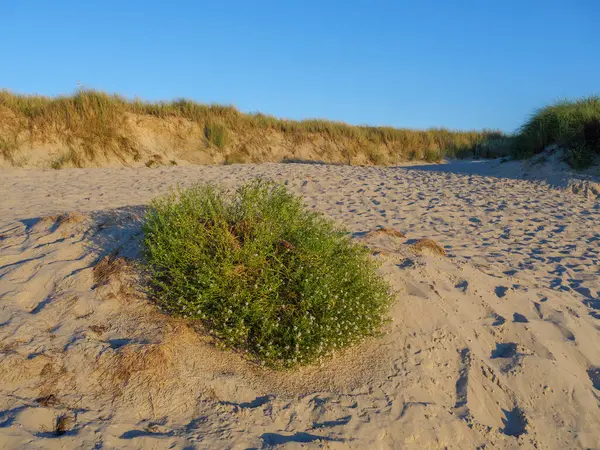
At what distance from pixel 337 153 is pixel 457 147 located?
675cm

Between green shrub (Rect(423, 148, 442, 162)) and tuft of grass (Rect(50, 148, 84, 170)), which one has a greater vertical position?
tuft of grass (Rect(50, 148, 84, 170))

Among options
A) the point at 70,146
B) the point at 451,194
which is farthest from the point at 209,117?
the point at 451,194

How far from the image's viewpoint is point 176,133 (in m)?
14.8

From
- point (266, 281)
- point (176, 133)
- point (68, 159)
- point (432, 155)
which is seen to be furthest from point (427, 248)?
point (432, 155)

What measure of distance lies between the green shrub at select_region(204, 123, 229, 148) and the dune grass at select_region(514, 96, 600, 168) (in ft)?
27.8

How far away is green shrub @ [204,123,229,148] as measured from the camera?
15156 millimetres

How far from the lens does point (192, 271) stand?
3629mm

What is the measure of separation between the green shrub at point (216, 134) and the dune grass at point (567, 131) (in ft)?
27.8

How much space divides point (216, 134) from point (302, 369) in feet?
41.5

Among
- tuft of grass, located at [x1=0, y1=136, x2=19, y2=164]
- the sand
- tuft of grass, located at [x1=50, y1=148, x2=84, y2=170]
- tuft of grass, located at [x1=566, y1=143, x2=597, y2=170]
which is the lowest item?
the sand

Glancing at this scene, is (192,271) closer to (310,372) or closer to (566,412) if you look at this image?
(310,372)

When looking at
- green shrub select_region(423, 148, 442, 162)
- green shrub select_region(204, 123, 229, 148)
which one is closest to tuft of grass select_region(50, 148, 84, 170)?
green shrub select_region(204, 123, 229, 148)

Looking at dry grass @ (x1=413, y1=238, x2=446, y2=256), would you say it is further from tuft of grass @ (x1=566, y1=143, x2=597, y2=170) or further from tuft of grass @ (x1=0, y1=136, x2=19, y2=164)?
tuft of grass @ (x1=0, y1=136, x2=19, y2=164)

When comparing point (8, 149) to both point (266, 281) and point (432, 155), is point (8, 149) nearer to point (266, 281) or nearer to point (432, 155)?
point (266, 281)
